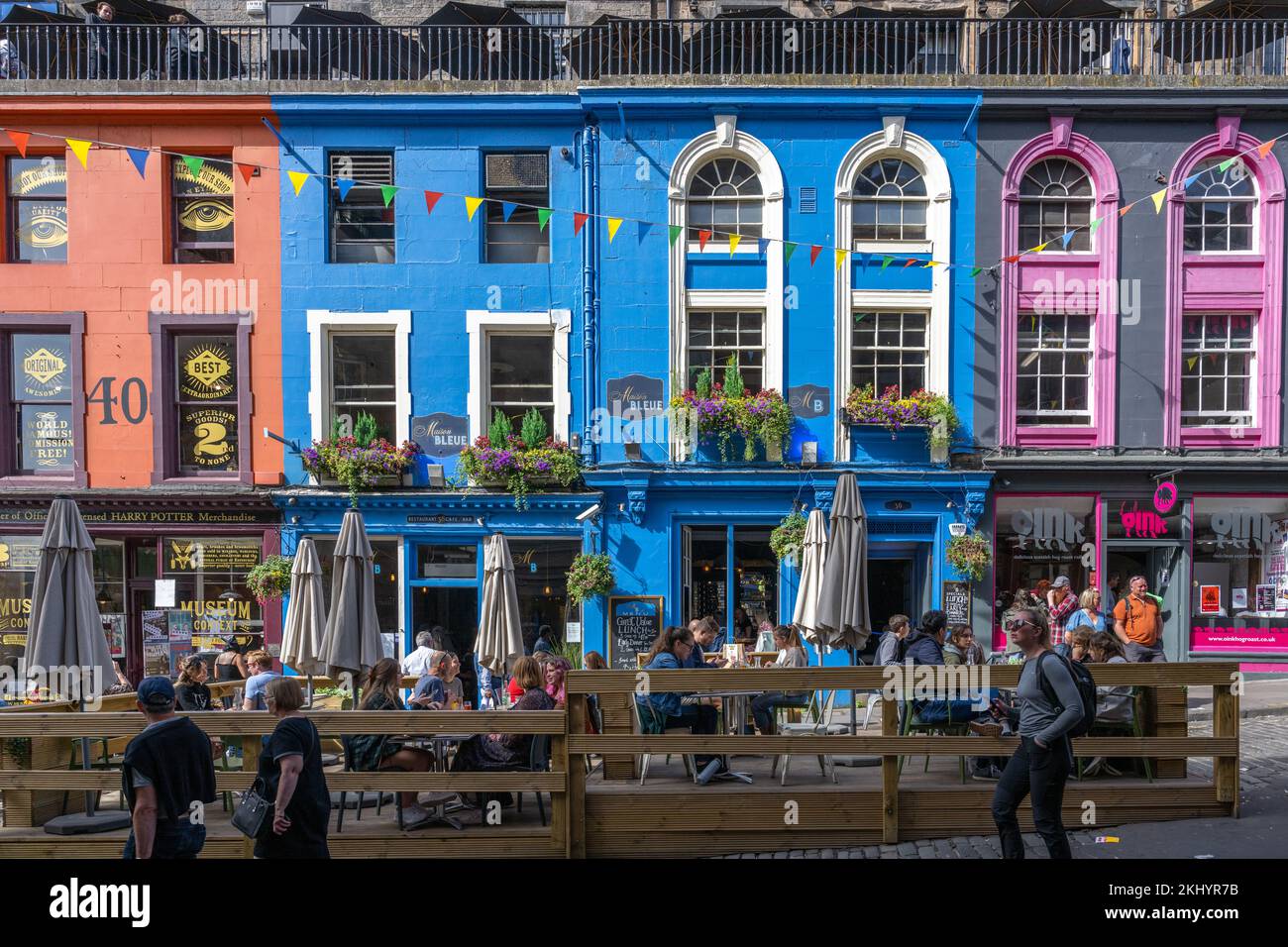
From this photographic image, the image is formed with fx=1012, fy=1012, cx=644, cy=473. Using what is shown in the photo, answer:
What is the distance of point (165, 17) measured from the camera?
59.4 feet

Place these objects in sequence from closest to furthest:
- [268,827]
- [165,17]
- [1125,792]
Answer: [268,827] → [1125,792] → [165,17]

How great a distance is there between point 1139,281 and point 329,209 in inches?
536

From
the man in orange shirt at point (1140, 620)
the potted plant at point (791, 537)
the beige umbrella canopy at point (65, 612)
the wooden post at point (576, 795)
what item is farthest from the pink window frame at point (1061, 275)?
the beige umbrella canopy at point (65, 612)

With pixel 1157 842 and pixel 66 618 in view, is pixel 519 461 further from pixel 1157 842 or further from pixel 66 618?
pixel 1157 842

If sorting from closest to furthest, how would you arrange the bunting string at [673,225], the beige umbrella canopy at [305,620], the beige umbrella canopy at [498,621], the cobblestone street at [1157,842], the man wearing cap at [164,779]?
the man wearing cap at [164,779] < the cobblestone street at [1157,842] < the beige umbrella canopy at [305,620] < the beige umbrella canopy at [498,621] < the bunting string at [673,225]

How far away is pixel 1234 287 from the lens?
16734 millimetres

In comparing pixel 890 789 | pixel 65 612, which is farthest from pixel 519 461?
pixel 890 789

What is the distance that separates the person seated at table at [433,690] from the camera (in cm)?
966

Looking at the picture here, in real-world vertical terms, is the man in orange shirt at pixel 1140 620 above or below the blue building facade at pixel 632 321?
below

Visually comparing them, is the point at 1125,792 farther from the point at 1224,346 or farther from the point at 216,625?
the point at 216,625

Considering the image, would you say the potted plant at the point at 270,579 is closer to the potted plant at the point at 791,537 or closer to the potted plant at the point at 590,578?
the potted plant at the point at 590,578

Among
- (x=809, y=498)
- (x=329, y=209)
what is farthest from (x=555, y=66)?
(x=809, y=498)

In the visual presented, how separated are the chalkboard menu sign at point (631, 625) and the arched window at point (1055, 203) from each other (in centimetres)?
878

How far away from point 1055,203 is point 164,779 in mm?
16078
